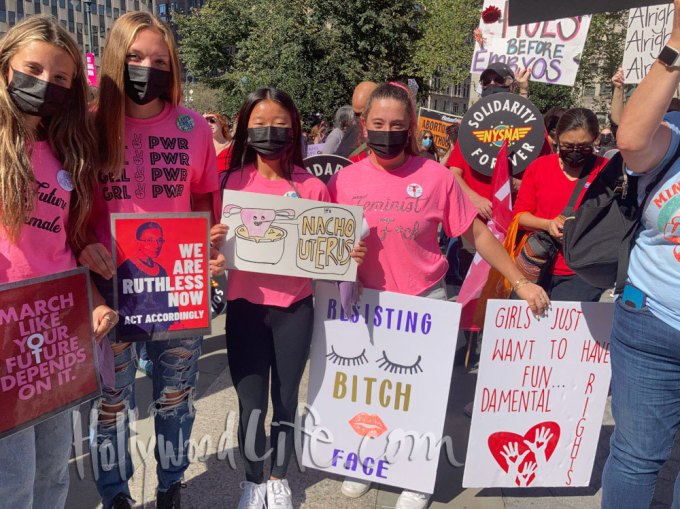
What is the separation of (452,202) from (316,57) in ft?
59.2

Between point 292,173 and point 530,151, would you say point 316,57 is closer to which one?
point 530,151

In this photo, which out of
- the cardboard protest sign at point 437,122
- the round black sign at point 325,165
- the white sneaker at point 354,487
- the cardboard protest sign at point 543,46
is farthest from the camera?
the cardboard protest sign at point 437,122

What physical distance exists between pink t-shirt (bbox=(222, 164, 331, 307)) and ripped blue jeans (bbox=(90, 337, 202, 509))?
0.30 m

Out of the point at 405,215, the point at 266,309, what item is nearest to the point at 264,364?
the point at 266,309

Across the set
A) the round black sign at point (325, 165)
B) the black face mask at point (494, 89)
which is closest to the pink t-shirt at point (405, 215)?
the round black sign at point (325, 165)

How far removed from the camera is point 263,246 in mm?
2406

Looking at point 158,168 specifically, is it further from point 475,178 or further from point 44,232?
point 475,178

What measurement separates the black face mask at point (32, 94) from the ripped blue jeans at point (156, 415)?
Answer: 3.01ft

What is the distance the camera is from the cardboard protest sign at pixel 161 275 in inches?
85.7

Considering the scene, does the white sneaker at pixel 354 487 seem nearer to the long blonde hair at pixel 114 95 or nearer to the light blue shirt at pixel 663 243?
the light blue shirt at pixel 663 243

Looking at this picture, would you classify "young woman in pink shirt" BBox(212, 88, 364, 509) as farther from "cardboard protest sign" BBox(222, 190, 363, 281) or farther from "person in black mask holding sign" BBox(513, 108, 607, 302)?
A: "person in black mask holding sign" BBox(513, 108, 607, 302)

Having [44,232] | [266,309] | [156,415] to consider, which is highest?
[44,232]

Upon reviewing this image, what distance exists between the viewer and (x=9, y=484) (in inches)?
68.4

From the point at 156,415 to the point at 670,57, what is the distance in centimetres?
227
